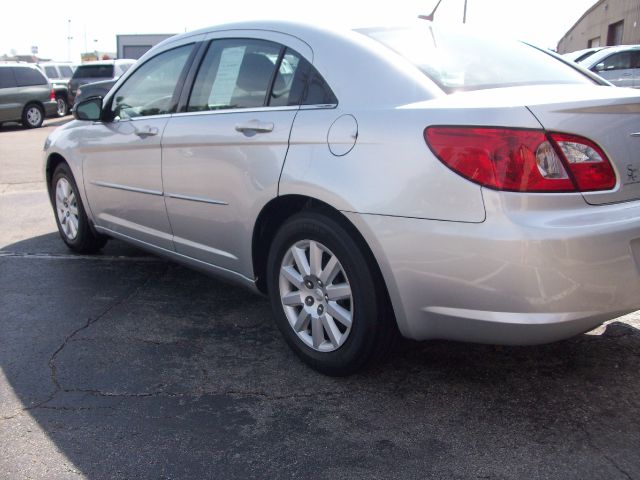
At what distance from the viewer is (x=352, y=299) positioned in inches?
118

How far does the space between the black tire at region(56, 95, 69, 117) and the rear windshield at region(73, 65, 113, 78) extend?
1.31m

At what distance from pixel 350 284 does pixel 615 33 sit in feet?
123

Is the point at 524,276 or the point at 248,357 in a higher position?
the point at 524,276

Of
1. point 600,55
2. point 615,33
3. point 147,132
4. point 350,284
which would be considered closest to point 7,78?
point 600,55

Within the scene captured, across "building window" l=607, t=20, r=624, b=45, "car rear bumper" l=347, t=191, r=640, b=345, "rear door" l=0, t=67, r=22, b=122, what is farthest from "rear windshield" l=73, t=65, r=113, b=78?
"building window" l=607, t=20, r=624, b=45

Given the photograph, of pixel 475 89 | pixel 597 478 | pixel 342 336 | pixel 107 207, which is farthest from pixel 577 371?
pixel 107 207

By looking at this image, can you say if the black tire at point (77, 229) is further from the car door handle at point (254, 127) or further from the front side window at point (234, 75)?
the car door handle at point (254, 127)

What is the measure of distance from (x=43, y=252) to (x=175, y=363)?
275 centimetres

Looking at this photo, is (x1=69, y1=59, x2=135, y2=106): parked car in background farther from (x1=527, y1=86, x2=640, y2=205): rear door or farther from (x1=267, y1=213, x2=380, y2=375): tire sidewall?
(x1=527, y1=86, x2=640, y2=205): rear door

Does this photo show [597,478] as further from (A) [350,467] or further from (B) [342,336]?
(B) [342,336]

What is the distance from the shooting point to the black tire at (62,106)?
73.7 ft

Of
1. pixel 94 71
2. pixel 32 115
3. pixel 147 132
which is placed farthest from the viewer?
pixel 94 71

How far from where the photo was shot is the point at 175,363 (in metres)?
3.45

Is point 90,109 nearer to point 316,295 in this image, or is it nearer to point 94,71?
point 316,295
